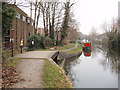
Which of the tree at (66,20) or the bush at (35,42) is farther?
the tree at (66,20)

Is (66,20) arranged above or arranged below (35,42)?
above

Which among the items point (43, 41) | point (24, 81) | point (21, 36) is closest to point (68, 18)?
point (43, 41)

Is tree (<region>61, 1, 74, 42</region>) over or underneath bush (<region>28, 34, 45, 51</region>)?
over

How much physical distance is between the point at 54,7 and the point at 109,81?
57.9 feet

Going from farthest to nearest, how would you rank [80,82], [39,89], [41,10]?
[41,10] < [80,82] < [39,89]

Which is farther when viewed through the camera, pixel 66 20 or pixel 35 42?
pixel 66 20

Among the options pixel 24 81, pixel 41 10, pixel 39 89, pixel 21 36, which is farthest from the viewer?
pixel 41 10

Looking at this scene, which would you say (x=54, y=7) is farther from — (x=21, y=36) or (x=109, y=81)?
(x=109, y=81)

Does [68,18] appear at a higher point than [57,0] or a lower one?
lower

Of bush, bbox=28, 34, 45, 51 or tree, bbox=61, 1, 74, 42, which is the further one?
tree, bbox=61, 1, 74, 42

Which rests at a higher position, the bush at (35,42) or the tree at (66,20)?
the tree at (66,20)

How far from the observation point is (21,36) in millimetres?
17594

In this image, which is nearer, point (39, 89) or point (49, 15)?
point (39, 89)

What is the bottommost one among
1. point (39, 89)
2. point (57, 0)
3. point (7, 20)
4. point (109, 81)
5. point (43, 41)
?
point (109, 81)
